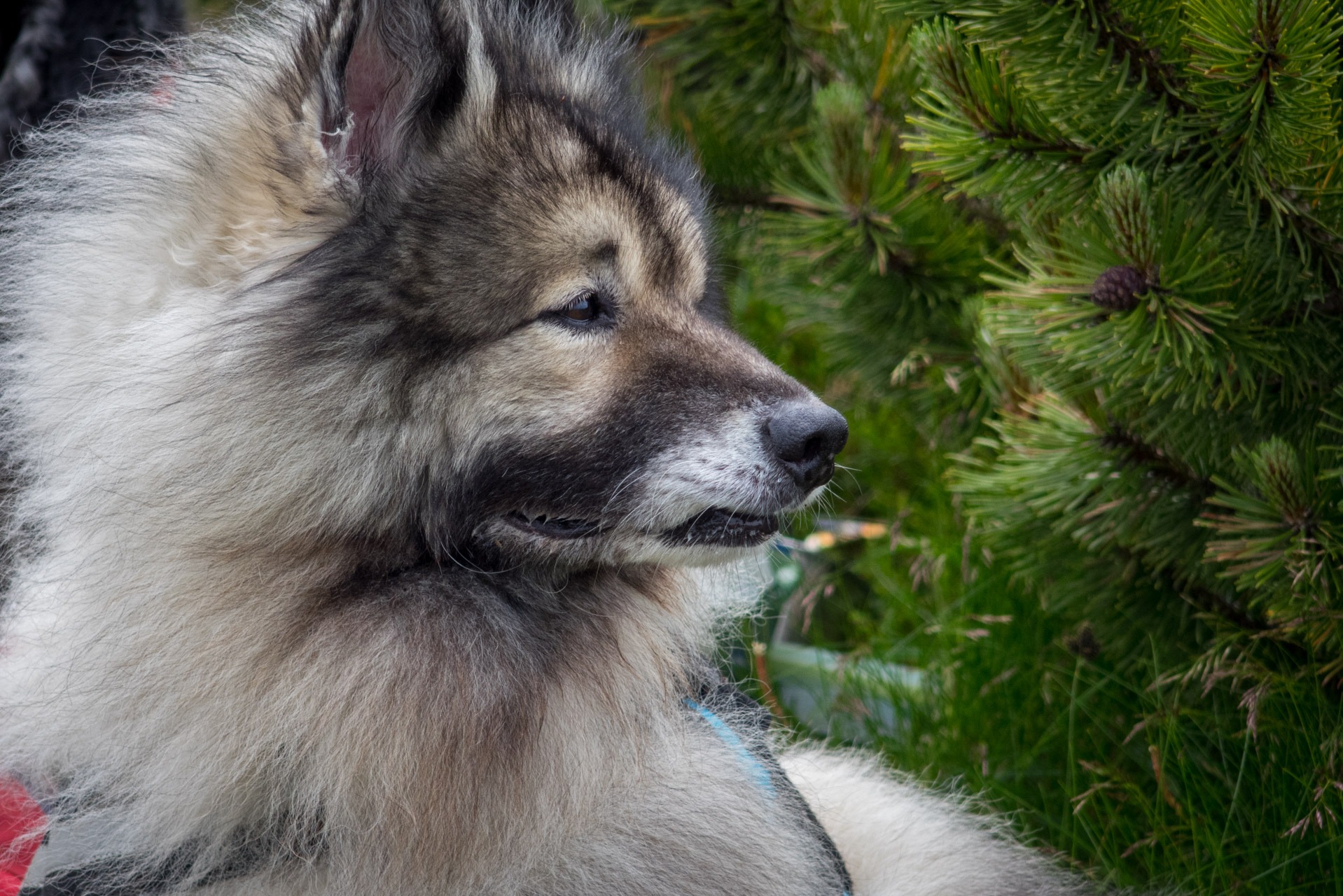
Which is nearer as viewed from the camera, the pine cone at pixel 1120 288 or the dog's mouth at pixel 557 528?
the dog's mouth at pixel 557 528

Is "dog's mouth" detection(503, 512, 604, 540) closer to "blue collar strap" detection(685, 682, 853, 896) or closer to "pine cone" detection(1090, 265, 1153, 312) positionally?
"blue collar strap" detection(685, 682, 853, 896)

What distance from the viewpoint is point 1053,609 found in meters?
2.86

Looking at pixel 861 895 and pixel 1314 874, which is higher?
pixel 1314 874

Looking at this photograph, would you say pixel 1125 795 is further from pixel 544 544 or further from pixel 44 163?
pixel 44 163

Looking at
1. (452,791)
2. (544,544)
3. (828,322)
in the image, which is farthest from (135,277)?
(828,322)

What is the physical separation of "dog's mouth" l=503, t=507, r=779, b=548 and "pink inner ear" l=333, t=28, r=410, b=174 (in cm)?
68

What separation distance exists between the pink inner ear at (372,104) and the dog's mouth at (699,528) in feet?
2.24

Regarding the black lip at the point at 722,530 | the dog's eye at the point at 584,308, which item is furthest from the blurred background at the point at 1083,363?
the dog's eye at the point at 584,308

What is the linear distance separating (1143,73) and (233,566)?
1.89 m

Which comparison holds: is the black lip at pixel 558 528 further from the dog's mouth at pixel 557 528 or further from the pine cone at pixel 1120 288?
the pine cone at pixel 1120 288

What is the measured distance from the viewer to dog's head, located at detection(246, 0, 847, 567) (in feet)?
6.11

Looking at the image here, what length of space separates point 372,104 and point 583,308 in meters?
0.51

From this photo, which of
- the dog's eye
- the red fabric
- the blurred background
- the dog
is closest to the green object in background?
the blurred background

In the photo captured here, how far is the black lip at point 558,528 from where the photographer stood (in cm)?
196
